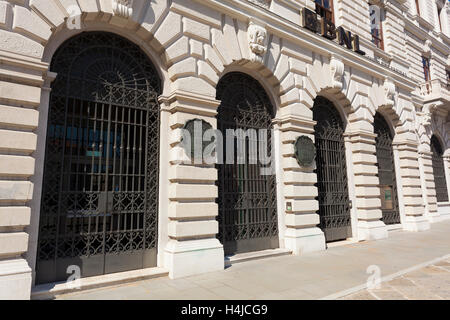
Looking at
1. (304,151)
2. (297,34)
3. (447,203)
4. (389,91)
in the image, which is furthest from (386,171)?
(297,34)

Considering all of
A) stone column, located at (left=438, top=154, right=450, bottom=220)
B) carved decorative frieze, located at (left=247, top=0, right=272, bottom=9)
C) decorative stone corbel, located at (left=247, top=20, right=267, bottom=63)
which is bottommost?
stone column, located at (left=438, top=154, right=450, bottom=220)

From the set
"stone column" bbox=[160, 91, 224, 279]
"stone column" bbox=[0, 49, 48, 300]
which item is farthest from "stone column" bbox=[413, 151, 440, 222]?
"stone column" bbox=[0, 49, 48, 300]

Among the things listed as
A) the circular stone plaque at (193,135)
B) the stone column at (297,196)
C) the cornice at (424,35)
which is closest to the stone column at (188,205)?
the circular stone plaque at (193,135)

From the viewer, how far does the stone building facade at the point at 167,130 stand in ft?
19.0

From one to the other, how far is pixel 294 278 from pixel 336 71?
324 inches

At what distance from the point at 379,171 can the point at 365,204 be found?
2.88 m

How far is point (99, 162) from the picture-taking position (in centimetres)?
687

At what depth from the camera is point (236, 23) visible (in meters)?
9.04

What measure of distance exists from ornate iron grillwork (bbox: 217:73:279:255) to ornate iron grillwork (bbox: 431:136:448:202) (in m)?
14.4

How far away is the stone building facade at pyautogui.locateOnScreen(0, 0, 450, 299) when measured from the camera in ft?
19.0

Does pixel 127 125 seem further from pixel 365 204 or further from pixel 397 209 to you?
pixel 397 209

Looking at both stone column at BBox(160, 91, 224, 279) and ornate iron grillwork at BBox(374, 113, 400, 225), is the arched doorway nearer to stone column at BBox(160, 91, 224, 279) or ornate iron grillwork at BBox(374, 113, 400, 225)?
stone column at BBox(160, 91, 224, 279)

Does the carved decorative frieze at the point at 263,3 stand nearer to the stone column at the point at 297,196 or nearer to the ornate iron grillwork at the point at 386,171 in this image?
the stone column at the point at 297,196
